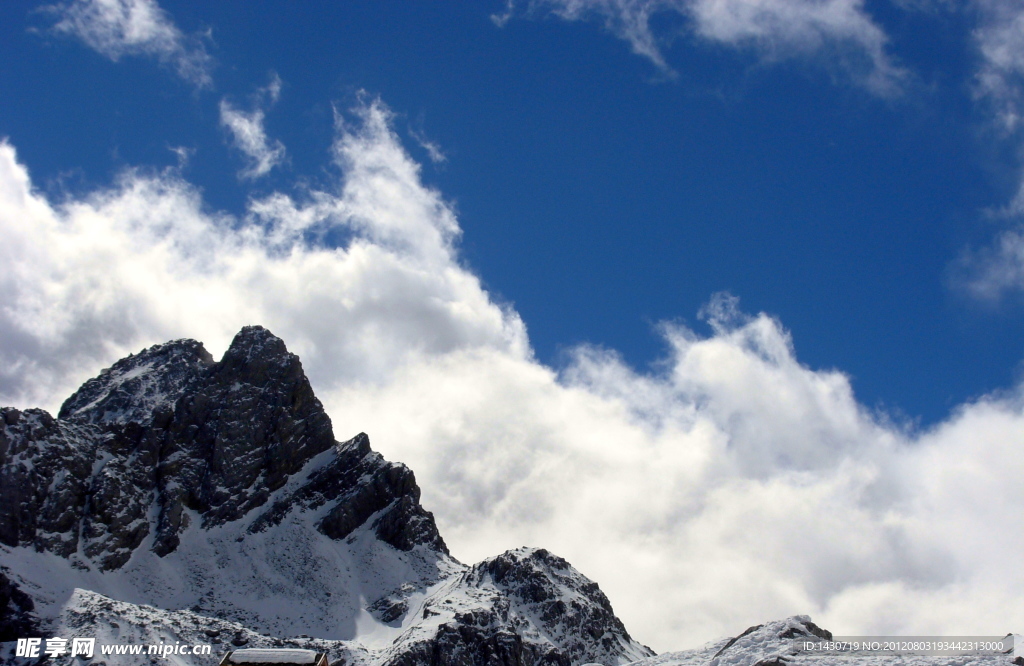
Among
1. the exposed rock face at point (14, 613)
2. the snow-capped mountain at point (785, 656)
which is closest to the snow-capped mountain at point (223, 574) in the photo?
the exposed rock face at point (14, 613)

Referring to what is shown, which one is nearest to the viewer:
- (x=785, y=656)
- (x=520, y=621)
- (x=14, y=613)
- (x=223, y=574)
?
(x=785, y=656)

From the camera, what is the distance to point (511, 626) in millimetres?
158500

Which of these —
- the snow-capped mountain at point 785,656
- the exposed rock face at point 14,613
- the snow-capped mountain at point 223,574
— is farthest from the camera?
the snow-capped mountain at point 223,574

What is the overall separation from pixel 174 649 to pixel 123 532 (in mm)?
48554

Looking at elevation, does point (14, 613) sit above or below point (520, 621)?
above

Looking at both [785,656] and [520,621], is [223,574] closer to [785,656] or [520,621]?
[520,621]

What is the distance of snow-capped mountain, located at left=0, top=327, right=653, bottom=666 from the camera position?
14575 centimetres

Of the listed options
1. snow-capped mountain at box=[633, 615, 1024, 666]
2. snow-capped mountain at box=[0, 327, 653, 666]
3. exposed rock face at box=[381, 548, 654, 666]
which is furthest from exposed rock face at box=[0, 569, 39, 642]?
snow-capped mountain at box=[633, 615, 1024, 666]

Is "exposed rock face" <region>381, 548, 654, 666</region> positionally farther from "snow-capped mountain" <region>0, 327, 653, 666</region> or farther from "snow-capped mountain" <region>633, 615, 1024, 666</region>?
"snow-capped mountain" <region>633, 615, 1024, 666</region>

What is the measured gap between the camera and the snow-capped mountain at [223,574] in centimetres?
14575

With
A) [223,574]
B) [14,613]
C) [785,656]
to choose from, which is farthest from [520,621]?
[785,656]

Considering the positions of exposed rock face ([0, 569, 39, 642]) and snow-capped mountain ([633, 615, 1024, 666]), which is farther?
exposed rock face ([0, 569, 39, 642])

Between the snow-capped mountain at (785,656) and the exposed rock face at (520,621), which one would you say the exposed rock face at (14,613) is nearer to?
the exposed rock face at (520,621)

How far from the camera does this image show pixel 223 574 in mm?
174000
